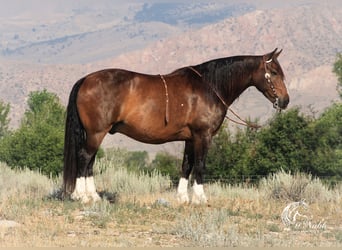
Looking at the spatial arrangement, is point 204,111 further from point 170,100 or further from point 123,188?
point 123,188

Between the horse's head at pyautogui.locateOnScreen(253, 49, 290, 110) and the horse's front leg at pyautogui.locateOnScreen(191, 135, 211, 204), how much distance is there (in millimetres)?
1485

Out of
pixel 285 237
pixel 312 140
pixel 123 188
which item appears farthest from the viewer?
pixel 312 140

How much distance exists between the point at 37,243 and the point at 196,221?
8.12 ft

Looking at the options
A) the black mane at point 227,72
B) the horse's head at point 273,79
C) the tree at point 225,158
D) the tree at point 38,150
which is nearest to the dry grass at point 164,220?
the horse's head at point 273,79

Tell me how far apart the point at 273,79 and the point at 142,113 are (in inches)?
100

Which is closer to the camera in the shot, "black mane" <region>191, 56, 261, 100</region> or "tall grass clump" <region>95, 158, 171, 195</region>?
"black mane" <region>191, 56, 261, 100</region>

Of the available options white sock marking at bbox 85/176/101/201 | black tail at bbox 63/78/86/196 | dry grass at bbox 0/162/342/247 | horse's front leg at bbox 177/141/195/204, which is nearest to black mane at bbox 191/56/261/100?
horse's front leg at bbox 177/141/195/204

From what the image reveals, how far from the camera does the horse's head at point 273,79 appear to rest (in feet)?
36.6

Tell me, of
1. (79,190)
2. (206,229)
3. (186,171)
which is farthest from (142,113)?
(206,229)

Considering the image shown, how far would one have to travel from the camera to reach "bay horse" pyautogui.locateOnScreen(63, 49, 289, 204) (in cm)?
1050

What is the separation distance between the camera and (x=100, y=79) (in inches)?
415

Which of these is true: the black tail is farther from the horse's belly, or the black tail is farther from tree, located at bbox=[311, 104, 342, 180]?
tree, located at bbox=[311, 104, 342, 180]

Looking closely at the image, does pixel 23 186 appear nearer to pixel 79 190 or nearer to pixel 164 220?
pixel 79 190

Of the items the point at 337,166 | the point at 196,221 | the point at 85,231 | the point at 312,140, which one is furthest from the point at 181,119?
the point at 337,166
